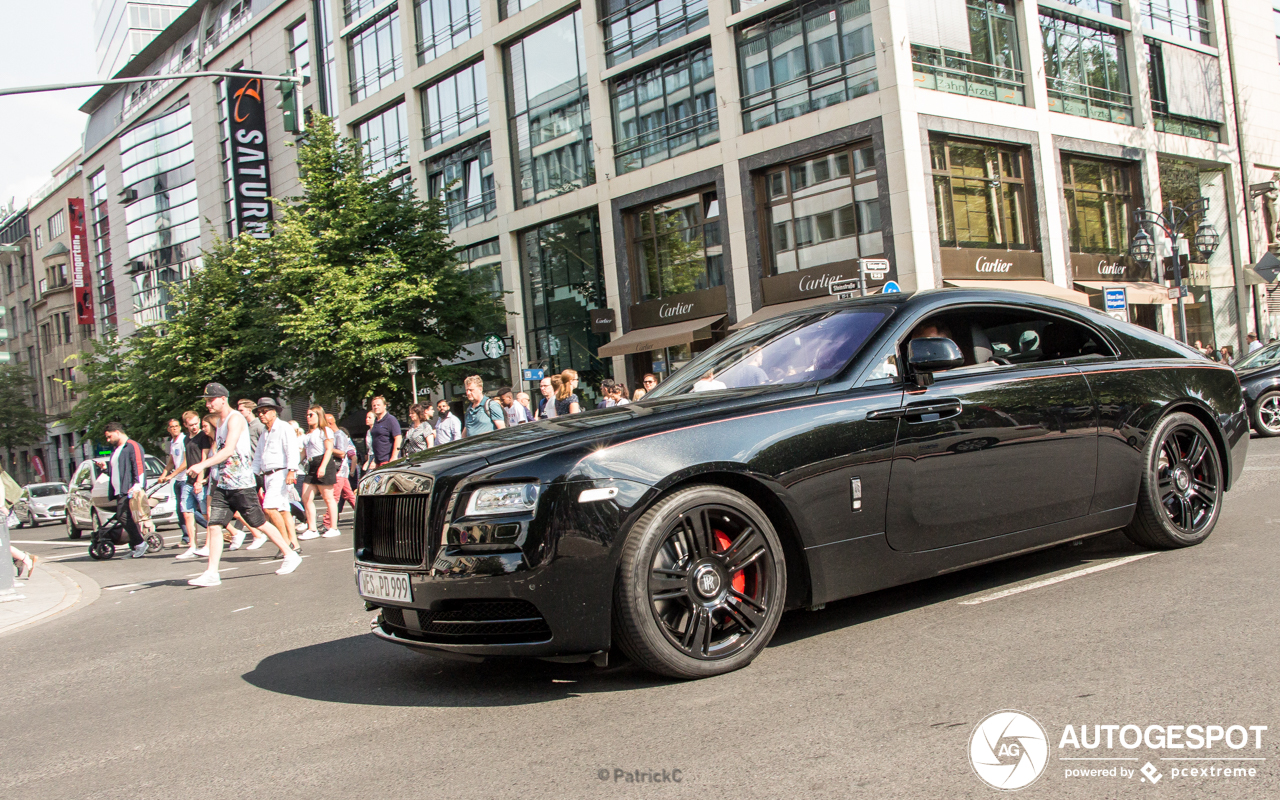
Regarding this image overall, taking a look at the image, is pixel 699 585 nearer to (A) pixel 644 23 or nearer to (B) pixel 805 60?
(B) pixel 805 60

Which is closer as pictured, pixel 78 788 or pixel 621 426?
pixel 78 788

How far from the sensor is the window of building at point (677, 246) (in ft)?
84.4

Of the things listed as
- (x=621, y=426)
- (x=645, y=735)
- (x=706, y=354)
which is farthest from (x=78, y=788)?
(x=706, y=354)

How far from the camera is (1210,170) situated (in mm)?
31281

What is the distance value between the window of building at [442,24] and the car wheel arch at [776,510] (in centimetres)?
3023

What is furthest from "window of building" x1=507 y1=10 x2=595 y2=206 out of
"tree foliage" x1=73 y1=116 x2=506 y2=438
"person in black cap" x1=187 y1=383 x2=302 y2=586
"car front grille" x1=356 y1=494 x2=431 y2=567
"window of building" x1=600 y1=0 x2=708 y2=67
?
"car front grille" x1=356 y1=494 x2=431 y2=567

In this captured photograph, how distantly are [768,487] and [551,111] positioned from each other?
27.2 m

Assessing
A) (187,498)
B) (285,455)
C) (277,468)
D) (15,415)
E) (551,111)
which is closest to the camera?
(277,468)

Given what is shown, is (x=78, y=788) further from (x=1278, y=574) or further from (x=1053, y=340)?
(x=1278, y=574)

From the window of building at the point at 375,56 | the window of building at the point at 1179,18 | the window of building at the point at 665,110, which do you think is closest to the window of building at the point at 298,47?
the window of building at the point at 375,56

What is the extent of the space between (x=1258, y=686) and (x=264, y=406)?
37.8 ft

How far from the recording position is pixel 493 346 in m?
27.3

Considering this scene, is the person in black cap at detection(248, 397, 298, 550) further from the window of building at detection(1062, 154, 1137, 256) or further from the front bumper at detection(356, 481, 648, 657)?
the window of building at detection(1062, 154, 1137, 256)

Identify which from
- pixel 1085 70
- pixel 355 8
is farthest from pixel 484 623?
pixel 355 8
